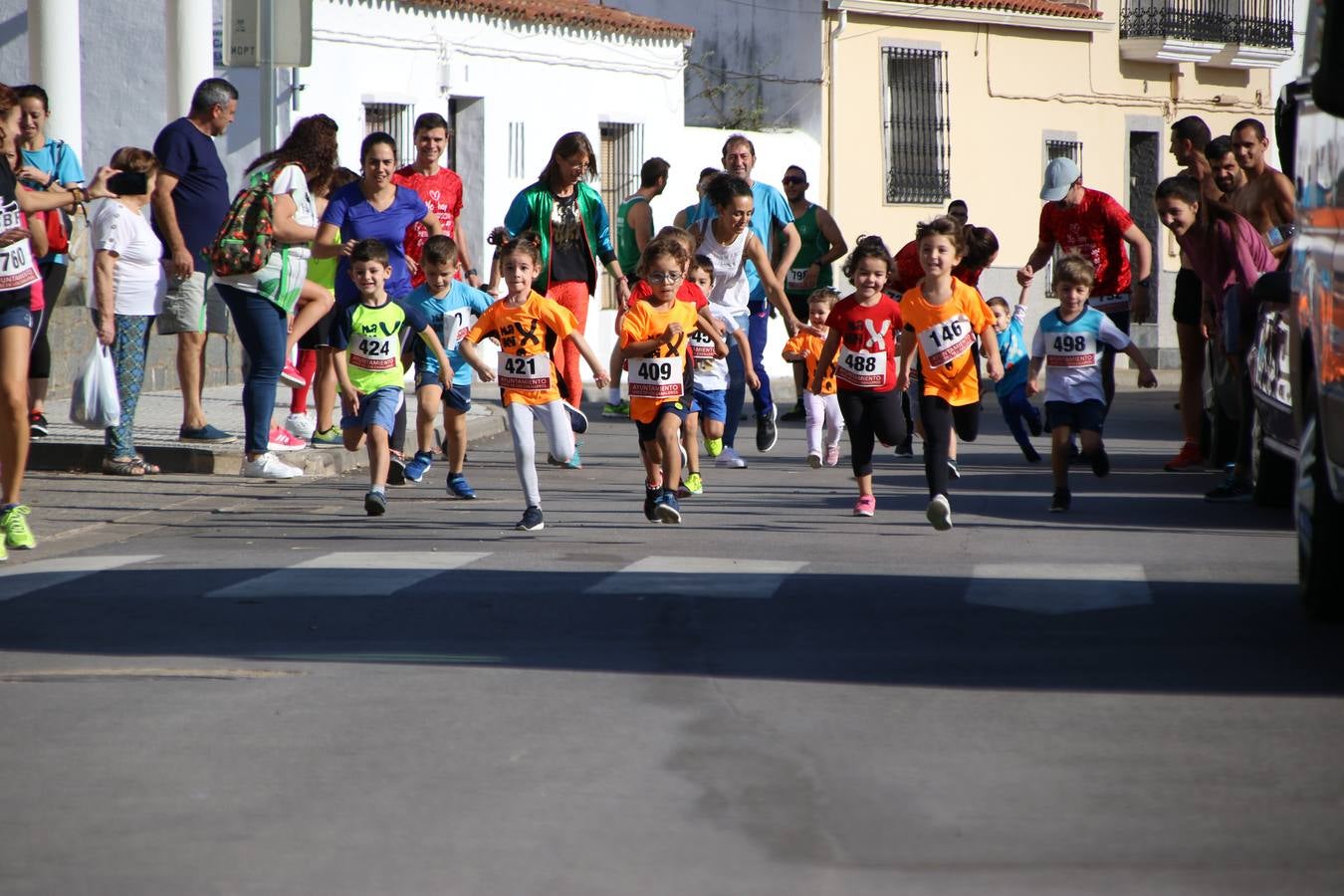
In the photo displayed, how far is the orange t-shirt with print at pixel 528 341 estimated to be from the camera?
1109 cm

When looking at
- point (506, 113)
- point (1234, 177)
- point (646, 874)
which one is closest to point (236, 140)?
point (506, 113)

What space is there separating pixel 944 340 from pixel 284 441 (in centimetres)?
468

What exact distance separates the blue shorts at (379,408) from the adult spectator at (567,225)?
2.36 metres

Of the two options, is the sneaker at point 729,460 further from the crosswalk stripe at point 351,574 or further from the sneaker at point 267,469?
the crosswalk stripe at point 351,574

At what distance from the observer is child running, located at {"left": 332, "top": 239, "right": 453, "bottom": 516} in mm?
11352

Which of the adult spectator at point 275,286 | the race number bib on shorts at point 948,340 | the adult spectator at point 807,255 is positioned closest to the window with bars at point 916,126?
the adult spectator at point 807,255

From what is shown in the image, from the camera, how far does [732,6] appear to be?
103 feet

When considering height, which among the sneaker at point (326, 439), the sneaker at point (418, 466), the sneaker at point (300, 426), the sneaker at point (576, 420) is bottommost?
the sneaker at point (418, 466)

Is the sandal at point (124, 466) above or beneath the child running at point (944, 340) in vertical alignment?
beneath

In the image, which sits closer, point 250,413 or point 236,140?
point 250,413

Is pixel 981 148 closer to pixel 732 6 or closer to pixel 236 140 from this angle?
pixel 732 6

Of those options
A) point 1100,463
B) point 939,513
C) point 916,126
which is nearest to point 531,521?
point 939,513

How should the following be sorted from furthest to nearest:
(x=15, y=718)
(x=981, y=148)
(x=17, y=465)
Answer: (x=981, y=148), (x=17, y=465), (x=15, y=718)

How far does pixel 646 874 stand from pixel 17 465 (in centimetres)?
578
